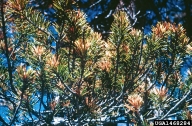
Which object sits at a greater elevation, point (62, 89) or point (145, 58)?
point (145, 58)

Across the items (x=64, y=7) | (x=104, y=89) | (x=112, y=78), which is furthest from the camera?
(x=104, y=89)

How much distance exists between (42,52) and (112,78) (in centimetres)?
71

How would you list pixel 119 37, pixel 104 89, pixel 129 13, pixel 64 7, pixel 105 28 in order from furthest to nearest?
pixel 105 28 < pixel 129 13 < pixel 104 89 < pixel 119 37 < pixel 64 7

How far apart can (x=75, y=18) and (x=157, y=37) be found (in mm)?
683

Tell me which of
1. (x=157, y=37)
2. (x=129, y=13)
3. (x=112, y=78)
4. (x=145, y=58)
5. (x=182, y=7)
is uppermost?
(x=182, y=7)

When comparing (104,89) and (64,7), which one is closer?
(64,7)

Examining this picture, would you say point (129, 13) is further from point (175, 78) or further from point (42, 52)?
point (42, 52)

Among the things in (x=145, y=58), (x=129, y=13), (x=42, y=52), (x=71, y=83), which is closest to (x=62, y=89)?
(x=71, y=83)

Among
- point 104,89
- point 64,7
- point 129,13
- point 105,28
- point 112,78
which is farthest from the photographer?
point 105,28

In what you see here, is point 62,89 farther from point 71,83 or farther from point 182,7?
point 182,7

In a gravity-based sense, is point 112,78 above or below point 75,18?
below

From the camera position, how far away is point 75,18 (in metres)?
1.88

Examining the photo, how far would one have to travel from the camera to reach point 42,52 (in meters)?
1.83

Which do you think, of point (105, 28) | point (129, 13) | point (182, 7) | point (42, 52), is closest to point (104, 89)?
point (42, 52)
